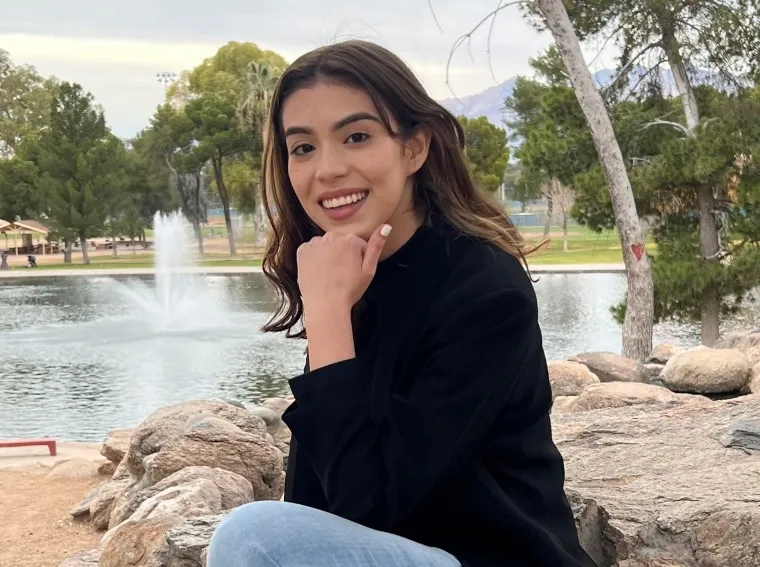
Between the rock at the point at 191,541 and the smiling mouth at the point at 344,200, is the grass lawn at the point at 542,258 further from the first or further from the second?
the smiling mouth at the point at 344,200

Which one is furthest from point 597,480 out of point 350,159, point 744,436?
point 350,159

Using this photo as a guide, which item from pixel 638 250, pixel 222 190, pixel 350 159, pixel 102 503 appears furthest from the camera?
pixel 222 190

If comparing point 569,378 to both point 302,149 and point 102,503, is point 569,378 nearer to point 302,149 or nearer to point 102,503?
point 102,503

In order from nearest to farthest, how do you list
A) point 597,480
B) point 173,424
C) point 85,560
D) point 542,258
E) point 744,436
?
point 597,480
point 744,436
point 85,560
point 173,424
point 542,258

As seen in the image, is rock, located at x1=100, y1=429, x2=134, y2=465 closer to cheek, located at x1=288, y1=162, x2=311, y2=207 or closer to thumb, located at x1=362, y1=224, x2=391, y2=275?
cheek, located at x1=288, y1=162, x2=311, y2=207

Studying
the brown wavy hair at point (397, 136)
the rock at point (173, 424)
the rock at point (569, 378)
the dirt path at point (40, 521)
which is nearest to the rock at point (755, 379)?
the rock at point (569, 378)

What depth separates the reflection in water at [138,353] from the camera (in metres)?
7.85

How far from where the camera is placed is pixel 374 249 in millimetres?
1323

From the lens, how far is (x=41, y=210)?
25688 mm

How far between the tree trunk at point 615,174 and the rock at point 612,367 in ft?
3.14

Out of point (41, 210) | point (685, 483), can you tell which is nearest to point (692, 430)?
point (685, 483)

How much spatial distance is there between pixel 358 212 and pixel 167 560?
1.01 meters

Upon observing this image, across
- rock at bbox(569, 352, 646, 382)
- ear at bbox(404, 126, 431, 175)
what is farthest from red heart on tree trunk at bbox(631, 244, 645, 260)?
ear at bbox(404, 126, 431, 175)

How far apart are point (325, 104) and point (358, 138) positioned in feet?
0.23
